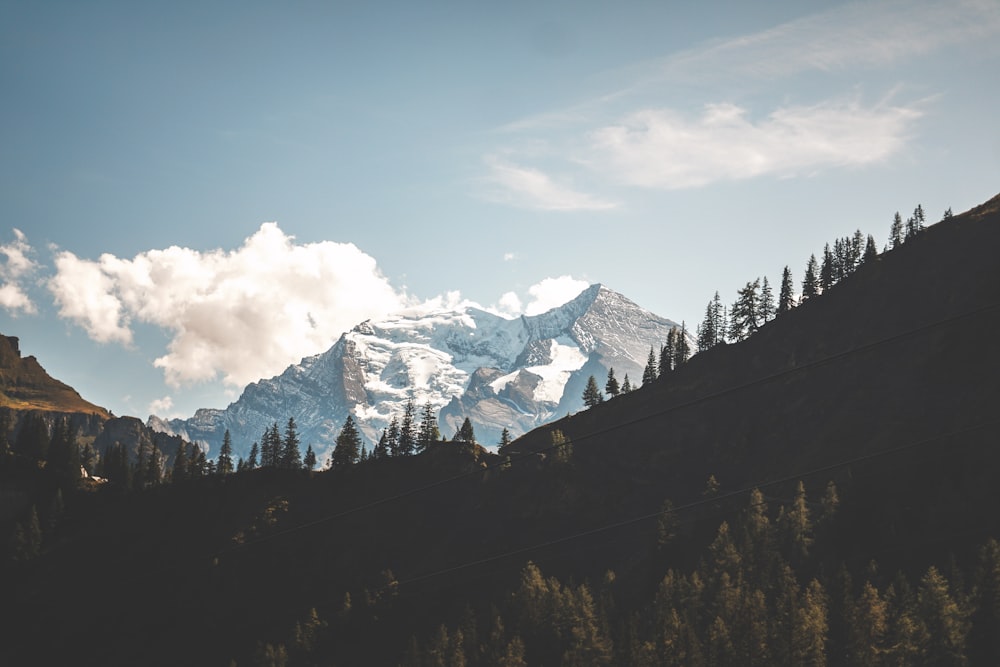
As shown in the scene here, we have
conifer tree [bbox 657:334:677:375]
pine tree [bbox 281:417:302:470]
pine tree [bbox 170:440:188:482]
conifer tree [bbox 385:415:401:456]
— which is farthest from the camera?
conifer tree [bbox 657:334:677:375]

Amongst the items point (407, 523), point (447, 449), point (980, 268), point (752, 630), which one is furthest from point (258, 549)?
point (980, 268)

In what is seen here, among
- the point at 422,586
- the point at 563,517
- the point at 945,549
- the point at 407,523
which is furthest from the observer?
the point at 407,523

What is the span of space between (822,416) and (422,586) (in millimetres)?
76181

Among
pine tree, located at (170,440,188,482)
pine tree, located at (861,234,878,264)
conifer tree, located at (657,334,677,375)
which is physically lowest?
pine tree, located at (170,440,188,482)

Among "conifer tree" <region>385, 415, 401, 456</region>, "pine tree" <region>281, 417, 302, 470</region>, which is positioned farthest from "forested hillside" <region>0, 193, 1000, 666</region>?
"conifer tree" <region>385, 415, 401, 456</region>

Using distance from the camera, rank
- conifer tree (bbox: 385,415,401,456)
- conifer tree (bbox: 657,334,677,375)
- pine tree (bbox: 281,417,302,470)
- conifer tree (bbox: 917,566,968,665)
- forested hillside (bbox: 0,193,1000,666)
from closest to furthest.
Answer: conifer tree (bbox: 917,566,968,665) < forested hillside (bbox: 0,193,1000,666) < pine tree (bbox: 281,417,302,470) < conifer tree (bbox: 385,415,401,456) < conifer tree (bbox: 657,334,677,375)

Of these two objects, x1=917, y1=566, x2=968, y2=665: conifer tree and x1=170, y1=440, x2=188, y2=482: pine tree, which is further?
x1=170, y1=440, x2=188, y2=482: pine tree

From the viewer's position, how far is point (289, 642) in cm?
13125

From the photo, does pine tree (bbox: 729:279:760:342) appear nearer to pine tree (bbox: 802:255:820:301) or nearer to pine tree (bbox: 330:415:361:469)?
pine tree (bbox: 802:255:820:301)

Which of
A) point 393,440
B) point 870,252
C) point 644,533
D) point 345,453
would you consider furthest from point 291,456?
point 870,252

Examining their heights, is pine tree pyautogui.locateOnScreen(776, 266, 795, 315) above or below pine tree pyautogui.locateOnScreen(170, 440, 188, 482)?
above

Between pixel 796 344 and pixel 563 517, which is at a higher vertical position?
pixel 796 344

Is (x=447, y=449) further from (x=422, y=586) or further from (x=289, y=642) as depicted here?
(x=289, y=642)

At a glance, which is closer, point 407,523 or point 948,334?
point 948,334
